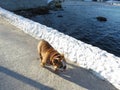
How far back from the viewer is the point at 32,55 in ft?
25.3

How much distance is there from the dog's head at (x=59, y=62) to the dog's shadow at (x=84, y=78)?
1.30ft

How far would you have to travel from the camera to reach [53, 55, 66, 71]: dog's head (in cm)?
608

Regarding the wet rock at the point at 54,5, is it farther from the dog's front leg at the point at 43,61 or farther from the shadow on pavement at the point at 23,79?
the shadow on pavement at the point at 23,79

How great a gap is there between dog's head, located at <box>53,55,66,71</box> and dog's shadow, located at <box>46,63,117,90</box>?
395 mm

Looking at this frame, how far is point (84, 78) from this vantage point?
21.3 feet

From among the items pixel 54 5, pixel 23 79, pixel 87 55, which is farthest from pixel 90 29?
pixel 23 79

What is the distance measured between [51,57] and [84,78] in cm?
128

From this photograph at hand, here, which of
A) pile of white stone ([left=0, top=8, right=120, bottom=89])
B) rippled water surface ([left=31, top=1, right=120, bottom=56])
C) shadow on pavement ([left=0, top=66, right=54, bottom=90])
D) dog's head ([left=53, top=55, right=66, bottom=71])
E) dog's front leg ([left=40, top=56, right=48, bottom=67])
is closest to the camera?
shadow on pavement ([left=0, top=66, right=54, bottom=90])

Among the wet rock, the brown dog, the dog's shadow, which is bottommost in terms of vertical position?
the wet rock

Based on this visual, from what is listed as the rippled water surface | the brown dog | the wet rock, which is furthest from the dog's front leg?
the wet rock

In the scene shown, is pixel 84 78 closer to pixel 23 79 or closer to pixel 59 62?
pixel 59 62

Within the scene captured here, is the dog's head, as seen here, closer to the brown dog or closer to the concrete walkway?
the brown dog

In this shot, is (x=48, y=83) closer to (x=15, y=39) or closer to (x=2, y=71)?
(x=2, y=71)

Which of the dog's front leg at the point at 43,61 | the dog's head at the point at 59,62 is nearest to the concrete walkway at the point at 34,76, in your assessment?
the dog's front leg at the point at 43,61
